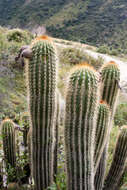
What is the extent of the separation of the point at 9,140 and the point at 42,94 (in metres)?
1.24

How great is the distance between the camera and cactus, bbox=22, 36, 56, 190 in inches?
95.9

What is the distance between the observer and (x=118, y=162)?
133 inches

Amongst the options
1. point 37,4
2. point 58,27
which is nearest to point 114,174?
point 58,27

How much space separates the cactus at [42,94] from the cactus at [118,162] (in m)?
1.10

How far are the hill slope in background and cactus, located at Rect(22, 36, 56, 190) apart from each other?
27615 mm

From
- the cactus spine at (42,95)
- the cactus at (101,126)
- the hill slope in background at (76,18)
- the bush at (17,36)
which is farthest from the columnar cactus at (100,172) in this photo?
the hill slope in background at (76,18)

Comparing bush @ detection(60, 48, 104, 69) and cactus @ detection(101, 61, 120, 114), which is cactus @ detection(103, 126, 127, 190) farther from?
bush @ detection(60, 48, 104, 69)

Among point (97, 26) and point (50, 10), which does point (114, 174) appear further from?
point (50, 10)

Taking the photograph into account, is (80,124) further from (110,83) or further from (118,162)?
(118,162)

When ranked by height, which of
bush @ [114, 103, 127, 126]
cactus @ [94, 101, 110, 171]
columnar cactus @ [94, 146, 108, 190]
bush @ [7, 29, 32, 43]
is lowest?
bush @ [114, 103, 127, 126]

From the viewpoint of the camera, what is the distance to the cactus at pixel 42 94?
2.44 metres

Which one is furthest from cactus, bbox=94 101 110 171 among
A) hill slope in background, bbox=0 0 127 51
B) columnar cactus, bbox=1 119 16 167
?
hill slope in background, bbox=0 0 127 51

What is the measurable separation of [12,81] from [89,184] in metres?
6.49

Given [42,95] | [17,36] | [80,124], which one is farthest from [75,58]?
[80,124]
